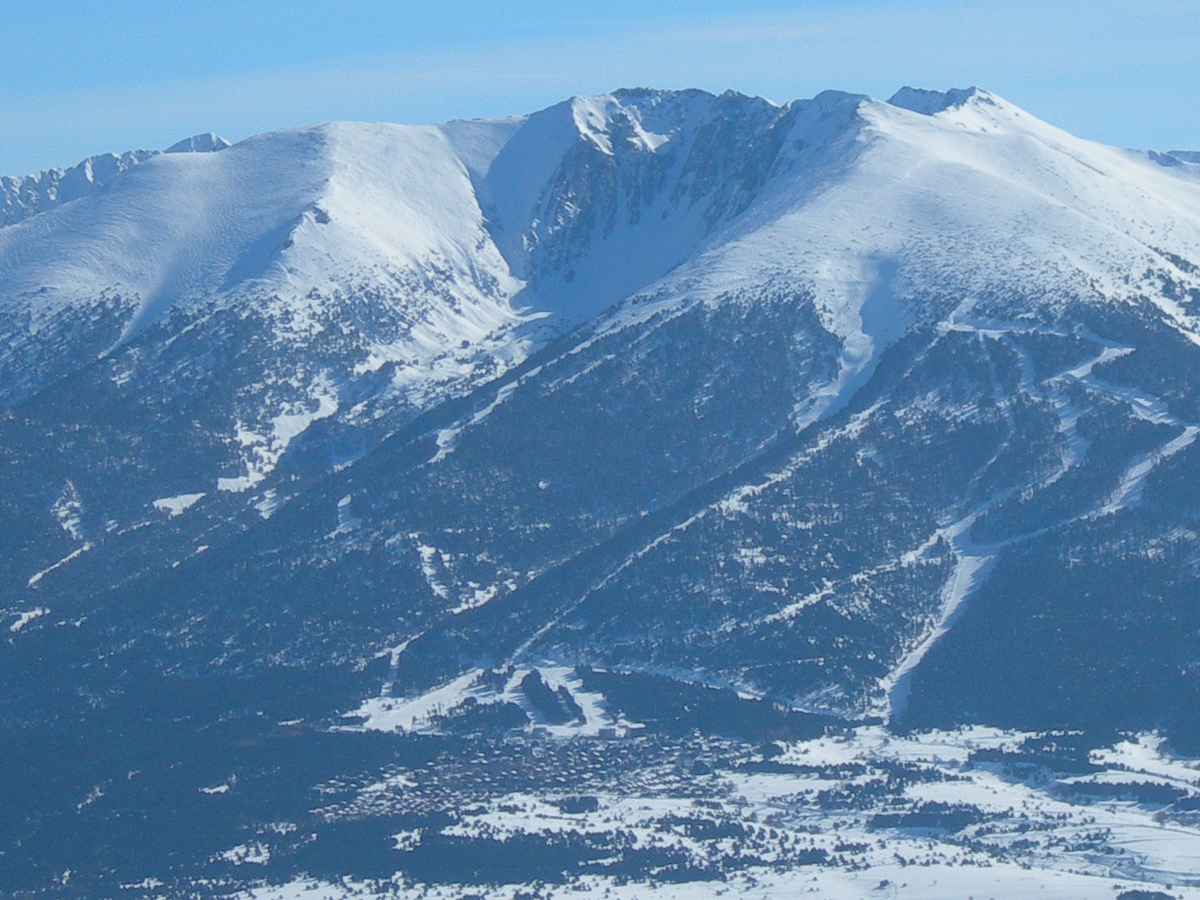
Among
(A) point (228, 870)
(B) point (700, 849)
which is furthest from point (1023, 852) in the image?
(A) point (228, 870)

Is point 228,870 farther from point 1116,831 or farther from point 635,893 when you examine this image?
point 1116,831

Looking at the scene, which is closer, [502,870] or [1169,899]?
[1169,899]

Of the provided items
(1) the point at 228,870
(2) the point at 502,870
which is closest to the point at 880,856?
(2) the point at 502,870

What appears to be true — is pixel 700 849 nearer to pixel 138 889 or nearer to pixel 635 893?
pixel 635 893

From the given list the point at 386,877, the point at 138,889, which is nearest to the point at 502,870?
the point at 386,877

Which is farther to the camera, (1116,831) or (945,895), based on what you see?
(1116,831)

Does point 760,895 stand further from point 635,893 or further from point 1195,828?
point 1195,828
